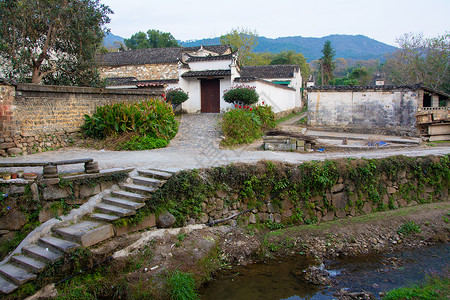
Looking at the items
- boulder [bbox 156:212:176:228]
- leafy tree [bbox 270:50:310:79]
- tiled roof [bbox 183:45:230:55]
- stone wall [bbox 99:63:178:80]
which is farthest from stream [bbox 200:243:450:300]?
leafy tree [bbox 270:50:310:79]

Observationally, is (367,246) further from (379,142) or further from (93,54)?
(93,54)

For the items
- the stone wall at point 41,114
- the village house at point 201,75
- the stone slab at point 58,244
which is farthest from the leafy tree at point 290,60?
the stone slab at point 58,244

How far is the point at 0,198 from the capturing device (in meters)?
6.73

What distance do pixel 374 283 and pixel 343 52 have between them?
624 feet

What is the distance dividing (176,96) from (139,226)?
14.6 metres

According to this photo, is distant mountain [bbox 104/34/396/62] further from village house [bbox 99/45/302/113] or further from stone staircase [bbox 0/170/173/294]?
stone staircase [bbox 0/170/173/294]

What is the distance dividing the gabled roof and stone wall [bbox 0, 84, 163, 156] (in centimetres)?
1546

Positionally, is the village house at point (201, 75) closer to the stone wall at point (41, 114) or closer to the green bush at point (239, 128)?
the stone wall at point (41, 114)

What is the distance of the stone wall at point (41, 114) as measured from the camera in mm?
9602

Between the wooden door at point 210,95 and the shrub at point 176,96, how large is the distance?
1662 mm

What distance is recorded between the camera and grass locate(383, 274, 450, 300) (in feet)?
18.0

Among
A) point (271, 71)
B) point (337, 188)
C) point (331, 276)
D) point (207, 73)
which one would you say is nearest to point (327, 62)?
point (271, 71)

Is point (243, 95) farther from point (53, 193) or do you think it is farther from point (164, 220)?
point (53, 193)

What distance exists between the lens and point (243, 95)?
61.4ft
